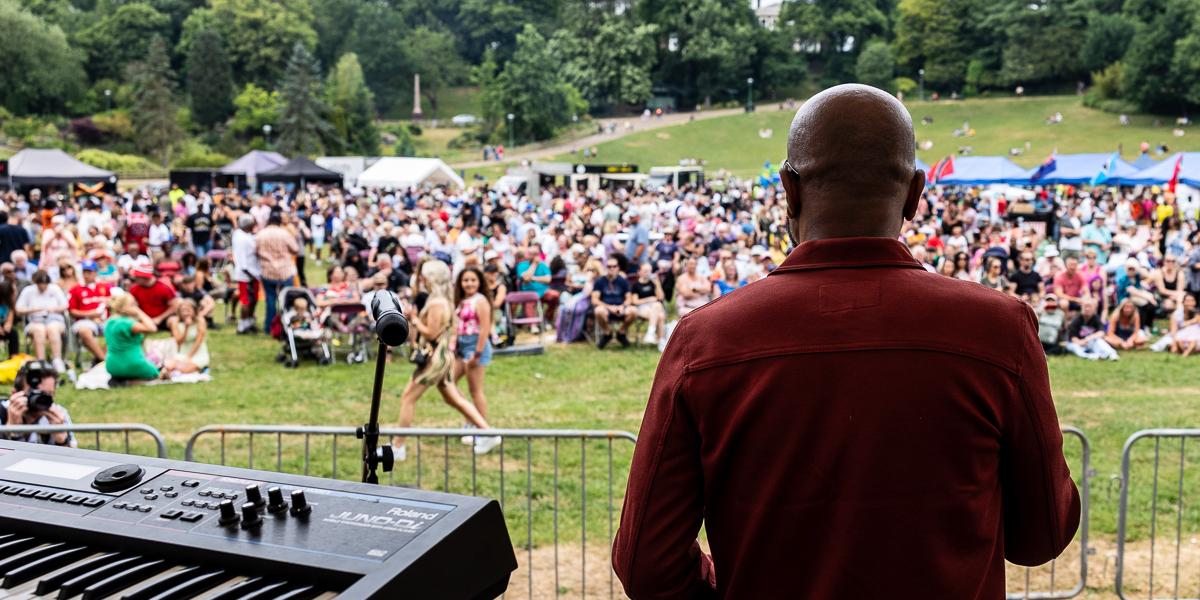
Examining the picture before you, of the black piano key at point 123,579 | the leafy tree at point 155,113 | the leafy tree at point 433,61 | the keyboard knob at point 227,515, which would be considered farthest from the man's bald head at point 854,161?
the leafy tree at point 433,61

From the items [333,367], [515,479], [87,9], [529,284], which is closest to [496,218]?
[529,284]

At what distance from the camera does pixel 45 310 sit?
1158 centimetres

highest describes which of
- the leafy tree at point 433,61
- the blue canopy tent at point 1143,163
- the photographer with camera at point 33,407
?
the leafy tree at point 433,61

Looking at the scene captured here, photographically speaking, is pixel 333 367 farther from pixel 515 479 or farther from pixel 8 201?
pixel 8 201

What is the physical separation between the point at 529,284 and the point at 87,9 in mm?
110386

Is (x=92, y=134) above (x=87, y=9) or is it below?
below

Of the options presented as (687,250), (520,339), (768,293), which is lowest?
(520,339)

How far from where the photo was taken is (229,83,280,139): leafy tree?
80562mm

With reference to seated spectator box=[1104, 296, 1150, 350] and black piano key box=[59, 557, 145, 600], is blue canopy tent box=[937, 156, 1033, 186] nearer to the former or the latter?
seated spectator box=[1104, 296, 1150, 350]

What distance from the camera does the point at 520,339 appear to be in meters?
14.3

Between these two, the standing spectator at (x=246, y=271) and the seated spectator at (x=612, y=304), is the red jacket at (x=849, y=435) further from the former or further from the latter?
the standing spectator at (x=246, y=271)

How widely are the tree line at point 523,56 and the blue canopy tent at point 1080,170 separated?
180 feet

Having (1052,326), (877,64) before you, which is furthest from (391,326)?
(877,64)

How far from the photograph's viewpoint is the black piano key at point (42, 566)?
1600mm
